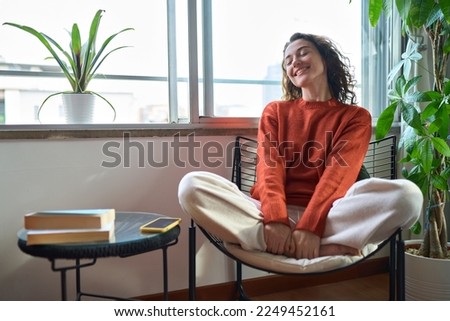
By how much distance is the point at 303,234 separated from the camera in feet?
3.76

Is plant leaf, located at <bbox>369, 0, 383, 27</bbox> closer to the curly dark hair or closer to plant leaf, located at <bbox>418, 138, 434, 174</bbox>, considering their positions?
the curly dark hair

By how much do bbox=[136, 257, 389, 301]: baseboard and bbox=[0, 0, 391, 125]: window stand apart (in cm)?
69

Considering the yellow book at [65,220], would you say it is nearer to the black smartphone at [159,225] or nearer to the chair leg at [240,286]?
the black smartphone at [159,225]

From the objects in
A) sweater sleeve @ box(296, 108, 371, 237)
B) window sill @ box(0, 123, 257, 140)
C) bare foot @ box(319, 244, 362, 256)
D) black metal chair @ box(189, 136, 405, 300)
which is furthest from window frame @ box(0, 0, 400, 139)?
bare foot @ box(319, 244, 362, 256)

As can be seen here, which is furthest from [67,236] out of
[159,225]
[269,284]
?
[269,284]

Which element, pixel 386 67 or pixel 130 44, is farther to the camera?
pixel 386 67

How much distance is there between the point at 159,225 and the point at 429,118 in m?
1.11

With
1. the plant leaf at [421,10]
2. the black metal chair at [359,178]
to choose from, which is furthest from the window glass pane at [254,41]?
the plant leaf at [421,10]

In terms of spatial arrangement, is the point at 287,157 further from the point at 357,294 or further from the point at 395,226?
the point at 357,294

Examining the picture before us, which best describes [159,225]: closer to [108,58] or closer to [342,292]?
[108,58]

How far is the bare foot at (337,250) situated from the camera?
108 centimetres

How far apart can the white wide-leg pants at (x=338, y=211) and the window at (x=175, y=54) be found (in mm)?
596
